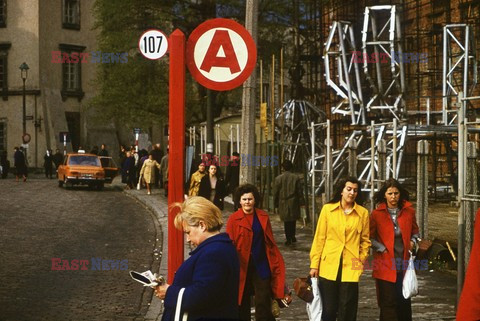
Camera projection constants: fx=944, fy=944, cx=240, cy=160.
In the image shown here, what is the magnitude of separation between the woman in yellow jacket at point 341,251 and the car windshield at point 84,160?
29694 mm

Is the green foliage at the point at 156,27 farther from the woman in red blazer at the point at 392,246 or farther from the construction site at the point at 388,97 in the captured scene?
the woman in red blazer at the point at 392,246

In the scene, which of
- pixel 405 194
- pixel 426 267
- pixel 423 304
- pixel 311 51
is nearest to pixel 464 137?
pixel 405 194

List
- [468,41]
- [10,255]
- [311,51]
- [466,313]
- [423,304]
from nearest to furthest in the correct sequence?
1. [466,313]
2. [423,304]
3. [10,255]
4. [468,41]
5. [311,51]

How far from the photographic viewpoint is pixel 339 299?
8719mm

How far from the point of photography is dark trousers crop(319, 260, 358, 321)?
862 centimetres

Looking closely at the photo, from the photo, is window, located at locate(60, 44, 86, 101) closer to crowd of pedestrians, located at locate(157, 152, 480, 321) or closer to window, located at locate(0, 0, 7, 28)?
window, located at locate(0, 0, 7, 28)

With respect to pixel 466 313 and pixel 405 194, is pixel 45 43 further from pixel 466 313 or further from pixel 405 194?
pixel 466 313

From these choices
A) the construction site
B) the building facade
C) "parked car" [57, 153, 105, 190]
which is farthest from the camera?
the building facade

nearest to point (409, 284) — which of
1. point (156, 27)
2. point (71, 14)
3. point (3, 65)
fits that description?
point (156, 27)

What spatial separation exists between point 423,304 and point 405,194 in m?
2.19

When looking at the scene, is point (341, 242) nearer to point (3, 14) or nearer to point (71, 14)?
point (3, 14)

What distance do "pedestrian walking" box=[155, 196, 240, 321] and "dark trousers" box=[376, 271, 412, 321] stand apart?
4.38 m

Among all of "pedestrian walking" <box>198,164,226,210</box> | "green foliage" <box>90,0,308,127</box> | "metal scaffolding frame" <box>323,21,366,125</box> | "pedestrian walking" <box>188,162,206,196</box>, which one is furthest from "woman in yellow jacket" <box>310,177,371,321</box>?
"green foliage" <box>90,0,308,127</box>

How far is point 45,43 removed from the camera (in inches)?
2302
